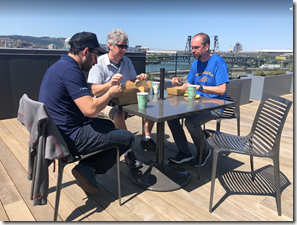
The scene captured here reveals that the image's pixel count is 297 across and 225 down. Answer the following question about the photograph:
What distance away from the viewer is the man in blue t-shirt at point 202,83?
215 cm

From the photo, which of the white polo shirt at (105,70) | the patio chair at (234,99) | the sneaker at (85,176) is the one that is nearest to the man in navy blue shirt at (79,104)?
the sneaker at (85,176)

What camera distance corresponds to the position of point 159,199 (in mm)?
1743

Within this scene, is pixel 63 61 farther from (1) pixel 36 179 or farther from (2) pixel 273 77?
(2) pixel 273 77

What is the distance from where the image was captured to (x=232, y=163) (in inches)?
94.2

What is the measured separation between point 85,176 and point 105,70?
1.12m

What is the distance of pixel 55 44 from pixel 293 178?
498 centimetres

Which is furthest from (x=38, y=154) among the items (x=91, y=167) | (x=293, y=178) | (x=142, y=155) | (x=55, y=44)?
(x=55, y=44)

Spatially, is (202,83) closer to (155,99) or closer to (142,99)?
(155,99)

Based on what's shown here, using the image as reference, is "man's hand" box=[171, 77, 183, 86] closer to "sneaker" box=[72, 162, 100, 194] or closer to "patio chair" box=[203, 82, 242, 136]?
"patio chair" box=[203, 82, 242, 136]

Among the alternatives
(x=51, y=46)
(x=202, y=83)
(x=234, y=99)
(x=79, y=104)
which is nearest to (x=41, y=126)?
(x=79, y=104)

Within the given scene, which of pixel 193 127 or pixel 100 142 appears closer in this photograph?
pixel 100 142

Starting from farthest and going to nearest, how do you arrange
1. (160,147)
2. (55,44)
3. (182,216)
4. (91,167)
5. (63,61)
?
1. (55,44)
2. (160,147)
3. (91,167)
4. (182,216)
5. (63,61)

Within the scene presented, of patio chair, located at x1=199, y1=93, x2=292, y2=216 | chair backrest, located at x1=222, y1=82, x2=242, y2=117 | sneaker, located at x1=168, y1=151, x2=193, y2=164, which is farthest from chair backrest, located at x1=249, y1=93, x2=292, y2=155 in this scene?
chair backrest, located at x1=222, y1=82, x2=242, y2=117

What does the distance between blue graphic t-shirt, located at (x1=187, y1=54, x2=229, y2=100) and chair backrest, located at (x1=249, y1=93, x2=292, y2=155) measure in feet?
1.76
